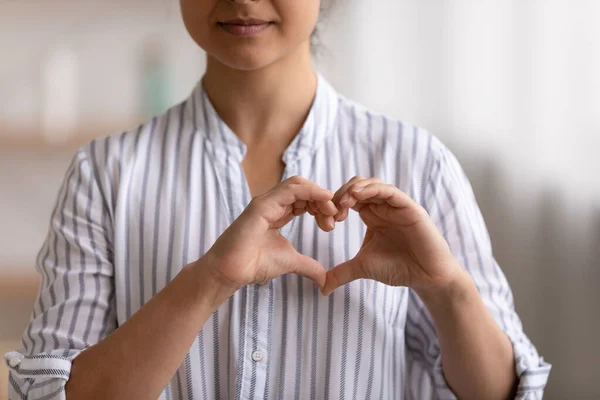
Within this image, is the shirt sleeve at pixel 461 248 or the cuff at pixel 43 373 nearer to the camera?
the cuff at pixel 43 373

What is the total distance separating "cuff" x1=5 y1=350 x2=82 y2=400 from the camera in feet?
3.43

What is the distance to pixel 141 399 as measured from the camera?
104 centimetres

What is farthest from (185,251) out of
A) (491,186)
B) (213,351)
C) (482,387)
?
(491,186)

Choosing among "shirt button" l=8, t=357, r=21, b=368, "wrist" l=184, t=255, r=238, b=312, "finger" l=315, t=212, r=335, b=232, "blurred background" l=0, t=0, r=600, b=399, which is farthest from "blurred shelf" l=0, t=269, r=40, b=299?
"finger" l=315, t=212, r=335, b=232

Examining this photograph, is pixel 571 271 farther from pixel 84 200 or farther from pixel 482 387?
pixel 84 200

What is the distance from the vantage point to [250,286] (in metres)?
1.13

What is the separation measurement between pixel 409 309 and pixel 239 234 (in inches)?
14.6

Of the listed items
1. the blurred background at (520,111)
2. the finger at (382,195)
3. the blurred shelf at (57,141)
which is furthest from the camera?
the blurred shelf at (57,141)

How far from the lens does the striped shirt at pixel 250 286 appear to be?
1.13 meters

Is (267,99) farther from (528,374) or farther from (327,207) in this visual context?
(528,374)

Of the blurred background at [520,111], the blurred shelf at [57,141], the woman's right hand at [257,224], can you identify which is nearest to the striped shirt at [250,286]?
the woman's right hand at [257,224]

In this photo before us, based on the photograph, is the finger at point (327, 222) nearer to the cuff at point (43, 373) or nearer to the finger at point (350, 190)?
the finger at point (350, 190)

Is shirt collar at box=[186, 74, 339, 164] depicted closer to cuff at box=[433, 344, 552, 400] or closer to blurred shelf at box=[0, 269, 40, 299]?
cuff at box=[433, 344, 552, 400]

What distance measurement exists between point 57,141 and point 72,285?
1.07m
